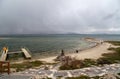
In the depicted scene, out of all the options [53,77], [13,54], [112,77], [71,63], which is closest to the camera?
[112,77]

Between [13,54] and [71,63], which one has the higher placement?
[71,63]

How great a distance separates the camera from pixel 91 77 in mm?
17750

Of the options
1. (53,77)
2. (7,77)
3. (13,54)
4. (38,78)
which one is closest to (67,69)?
(53,77)

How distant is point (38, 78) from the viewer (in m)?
17.2

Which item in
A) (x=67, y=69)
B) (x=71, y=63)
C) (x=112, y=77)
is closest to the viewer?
(x=112, y=77)

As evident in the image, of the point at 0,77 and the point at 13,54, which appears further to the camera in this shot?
the point at 13,54

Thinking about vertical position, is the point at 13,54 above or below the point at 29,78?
below

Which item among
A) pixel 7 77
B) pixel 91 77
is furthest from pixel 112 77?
pixel 7 77

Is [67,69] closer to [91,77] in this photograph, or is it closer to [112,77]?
[91,77]

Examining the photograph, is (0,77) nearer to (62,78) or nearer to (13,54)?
(62,78)

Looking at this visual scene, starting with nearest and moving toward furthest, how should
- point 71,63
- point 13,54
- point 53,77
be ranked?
point 53,77 < point 71,63 < point 13,54

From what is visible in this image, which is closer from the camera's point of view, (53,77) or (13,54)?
(53,77)

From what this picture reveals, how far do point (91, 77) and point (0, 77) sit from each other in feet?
31.3

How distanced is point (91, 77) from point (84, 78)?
84cm
